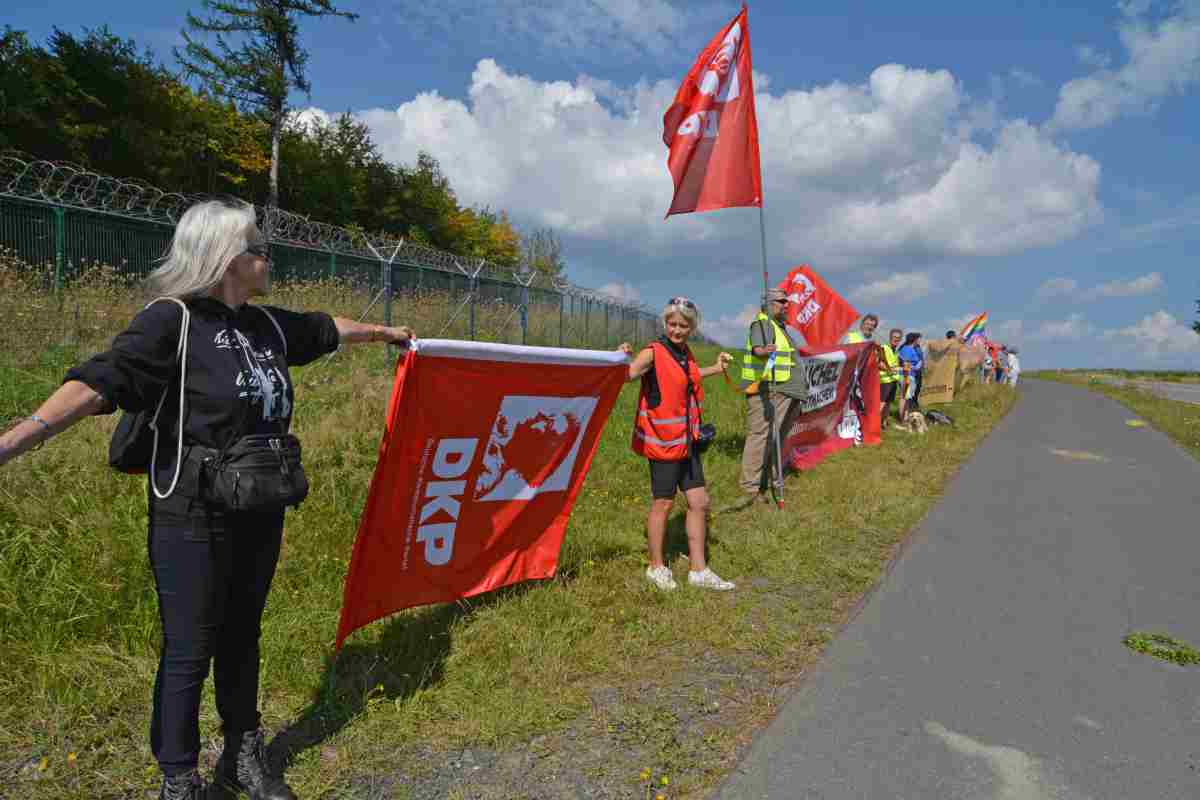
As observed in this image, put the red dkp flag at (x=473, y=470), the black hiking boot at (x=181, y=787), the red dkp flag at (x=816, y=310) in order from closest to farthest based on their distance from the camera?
the black hiking boot at (x=181, y=787), the red dkp flag at (x=473, y=470), the red dkp flag at (x=816, y=310)

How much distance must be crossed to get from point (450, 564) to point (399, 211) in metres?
33.2

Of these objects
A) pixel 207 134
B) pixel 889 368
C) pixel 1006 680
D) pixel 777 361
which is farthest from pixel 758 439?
pixel 207 134

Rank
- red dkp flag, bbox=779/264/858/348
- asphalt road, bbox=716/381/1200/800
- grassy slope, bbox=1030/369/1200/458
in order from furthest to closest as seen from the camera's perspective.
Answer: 1. grassy slope, bbox=1030/369/1200/458
2. red dkp flag, bbox=779/264/858/348
3. asphalt road, bbox=716/381/1200/800

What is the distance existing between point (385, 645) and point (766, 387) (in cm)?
489

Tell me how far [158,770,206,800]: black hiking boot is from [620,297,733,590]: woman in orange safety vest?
295 centimetres

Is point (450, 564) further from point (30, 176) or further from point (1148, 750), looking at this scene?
point (30, 176)

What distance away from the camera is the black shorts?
4852 mm

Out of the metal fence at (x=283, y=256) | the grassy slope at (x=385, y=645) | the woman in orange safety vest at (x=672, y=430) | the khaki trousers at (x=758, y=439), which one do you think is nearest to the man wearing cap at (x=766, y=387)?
the khaki trousers at (x=758, y=439)

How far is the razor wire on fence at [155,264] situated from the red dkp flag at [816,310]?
17.5 ft

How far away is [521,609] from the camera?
4273mm

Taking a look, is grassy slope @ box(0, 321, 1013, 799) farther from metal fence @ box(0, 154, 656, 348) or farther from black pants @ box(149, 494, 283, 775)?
metal fence @ box(0, 154, 656, 348)

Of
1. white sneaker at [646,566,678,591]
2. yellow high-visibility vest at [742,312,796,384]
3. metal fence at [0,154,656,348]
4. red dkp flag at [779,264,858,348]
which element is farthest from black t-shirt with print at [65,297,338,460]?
red dkp flag at [779,264,858,348]

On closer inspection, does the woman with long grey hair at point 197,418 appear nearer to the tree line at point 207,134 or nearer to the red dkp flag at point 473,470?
the red dkp flag at point 473,470

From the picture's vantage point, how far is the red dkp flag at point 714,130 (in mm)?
6695
